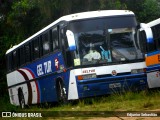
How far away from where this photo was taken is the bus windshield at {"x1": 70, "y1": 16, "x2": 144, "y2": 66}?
13.8m

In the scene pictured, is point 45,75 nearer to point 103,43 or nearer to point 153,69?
point 103,43

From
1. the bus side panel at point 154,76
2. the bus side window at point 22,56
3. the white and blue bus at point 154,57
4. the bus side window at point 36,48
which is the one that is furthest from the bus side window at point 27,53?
the bus side panel at point 154,76

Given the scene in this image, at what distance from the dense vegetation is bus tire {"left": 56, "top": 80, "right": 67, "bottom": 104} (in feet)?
23.5

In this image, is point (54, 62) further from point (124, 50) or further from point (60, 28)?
point (124, 50)

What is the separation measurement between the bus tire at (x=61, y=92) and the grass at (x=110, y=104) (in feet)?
1.44

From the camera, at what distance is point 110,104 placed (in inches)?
482

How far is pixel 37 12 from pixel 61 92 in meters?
10.5

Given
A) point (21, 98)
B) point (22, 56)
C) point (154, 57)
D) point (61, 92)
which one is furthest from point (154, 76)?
point (21, 98)

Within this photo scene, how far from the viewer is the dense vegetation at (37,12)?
22.1m

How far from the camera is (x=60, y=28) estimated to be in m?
14.9

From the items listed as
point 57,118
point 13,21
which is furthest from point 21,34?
point 57,118

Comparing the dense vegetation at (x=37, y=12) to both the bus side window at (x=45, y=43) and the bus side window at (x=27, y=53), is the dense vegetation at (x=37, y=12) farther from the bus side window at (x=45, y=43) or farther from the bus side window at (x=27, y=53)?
the bus side window at (x=45, y=43)

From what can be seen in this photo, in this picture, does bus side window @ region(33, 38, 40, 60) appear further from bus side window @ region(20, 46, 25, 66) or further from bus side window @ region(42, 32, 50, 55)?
bus side window @ region(20, 46, 25, 66)

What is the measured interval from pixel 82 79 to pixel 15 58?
795 centimetres
